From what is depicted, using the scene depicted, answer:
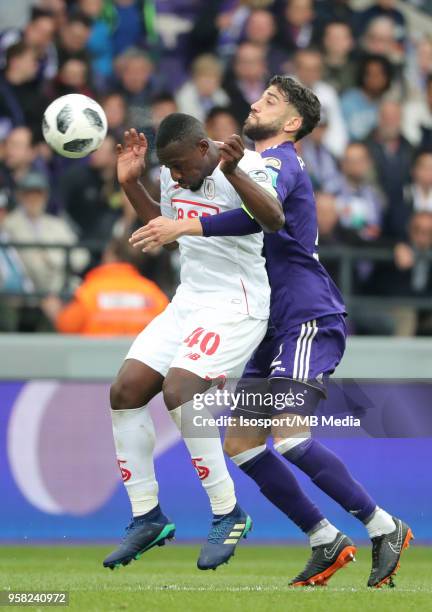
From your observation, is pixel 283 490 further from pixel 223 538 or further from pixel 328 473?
pixel 223 538

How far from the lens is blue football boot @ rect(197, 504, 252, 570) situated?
6039mm

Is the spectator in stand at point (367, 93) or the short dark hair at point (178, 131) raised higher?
the short dark hair at point (178, 131)

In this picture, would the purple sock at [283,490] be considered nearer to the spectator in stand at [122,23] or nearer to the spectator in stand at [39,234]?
the spectator in stand at [39,234]

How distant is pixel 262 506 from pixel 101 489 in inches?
44.1

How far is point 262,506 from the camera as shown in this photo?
9234 mm

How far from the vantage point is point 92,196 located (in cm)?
1108

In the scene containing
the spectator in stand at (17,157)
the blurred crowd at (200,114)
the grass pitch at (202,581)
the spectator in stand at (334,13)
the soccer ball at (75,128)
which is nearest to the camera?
the grass pitch at (202,581)

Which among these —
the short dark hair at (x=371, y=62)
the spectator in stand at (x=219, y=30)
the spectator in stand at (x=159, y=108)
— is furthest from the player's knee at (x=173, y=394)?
the short dark hair at (x=371, y=62)

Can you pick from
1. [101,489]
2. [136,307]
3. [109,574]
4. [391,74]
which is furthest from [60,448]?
[391,74]

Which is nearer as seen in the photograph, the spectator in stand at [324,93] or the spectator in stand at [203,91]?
the spectator in stand at [203,91]

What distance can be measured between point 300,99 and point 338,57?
6.72 meters

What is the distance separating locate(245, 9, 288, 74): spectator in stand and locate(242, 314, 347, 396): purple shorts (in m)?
6.56

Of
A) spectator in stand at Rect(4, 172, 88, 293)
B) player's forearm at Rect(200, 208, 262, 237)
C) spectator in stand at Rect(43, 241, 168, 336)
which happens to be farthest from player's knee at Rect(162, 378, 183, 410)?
spectator in stand at Rect(4, 172, 88, 293)

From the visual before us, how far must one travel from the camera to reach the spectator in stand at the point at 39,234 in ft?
34.0
